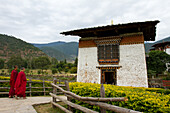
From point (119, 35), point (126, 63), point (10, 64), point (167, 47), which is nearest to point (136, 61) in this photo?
point (126, 63)

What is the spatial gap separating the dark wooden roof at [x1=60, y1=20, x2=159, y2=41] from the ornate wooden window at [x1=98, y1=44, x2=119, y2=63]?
1360 mm

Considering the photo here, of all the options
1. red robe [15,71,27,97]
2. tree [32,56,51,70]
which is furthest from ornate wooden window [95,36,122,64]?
tree [32,56,51,70]

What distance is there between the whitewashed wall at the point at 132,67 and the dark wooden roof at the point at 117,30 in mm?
1541

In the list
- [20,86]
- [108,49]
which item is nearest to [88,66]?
[108,49]

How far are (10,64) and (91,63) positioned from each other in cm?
5738

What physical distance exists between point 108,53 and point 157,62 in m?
22.3

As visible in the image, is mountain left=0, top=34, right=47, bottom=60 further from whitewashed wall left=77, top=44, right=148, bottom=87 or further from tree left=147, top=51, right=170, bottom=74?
whitewashed wall left=77, top=44, right=148, bottom=87

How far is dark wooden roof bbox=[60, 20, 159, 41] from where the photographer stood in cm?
1012

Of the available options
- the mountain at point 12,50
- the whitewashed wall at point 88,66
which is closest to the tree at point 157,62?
the whitewashed wall at point 88,66

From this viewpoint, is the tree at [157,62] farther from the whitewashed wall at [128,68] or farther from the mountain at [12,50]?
the mountain at [12,50]

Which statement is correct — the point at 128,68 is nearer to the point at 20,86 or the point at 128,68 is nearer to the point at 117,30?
the point at 117,30

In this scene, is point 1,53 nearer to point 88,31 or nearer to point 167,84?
point 88,31

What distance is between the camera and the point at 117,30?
A: 11383mm

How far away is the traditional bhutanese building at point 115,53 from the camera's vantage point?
→ 1064 centimetres
